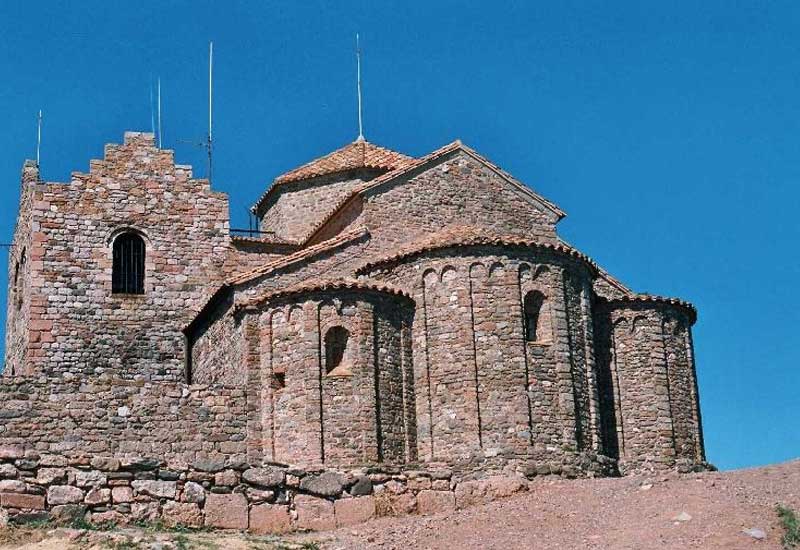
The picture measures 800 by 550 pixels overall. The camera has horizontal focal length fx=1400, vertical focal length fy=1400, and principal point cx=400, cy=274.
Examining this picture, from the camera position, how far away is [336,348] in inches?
1092

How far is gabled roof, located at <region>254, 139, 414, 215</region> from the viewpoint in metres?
37.9

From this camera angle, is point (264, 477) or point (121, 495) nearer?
point (121, 495)

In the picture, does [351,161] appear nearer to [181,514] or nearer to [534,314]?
[534,314]

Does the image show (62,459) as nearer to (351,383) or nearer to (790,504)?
(790,504)

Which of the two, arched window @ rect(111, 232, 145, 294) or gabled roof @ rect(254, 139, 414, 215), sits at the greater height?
gabled roof @ rect(254, 139, 414, 215)

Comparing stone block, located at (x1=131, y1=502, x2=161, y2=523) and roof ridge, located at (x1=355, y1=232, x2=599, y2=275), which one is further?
roof ridge, located at (x1=355, y1=232, x2=599, y2=275)

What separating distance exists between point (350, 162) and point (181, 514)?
900 inches

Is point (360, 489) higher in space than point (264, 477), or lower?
lower

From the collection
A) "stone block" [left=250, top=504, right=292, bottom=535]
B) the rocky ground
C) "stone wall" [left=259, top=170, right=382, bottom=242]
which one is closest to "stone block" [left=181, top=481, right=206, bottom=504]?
the rocky ground

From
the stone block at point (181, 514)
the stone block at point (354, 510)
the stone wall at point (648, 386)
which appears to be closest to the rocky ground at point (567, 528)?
the stone block at point (354, 510)

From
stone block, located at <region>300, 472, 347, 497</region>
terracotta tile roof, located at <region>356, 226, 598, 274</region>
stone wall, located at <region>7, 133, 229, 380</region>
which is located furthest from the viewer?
Answer: stone wall, located at <region>7, 133, 229, 380</region>

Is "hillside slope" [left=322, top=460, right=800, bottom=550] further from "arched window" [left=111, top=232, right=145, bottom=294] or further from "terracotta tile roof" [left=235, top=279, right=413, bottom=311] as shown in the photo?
"arched window" [left=111, top=232, right=145, bottom=294]

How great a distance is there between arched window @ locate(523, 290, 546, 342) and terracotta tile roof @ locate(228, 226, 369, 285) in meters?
4.10

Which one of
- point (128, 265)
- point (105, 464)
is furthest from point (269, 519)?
point (128, 265)
